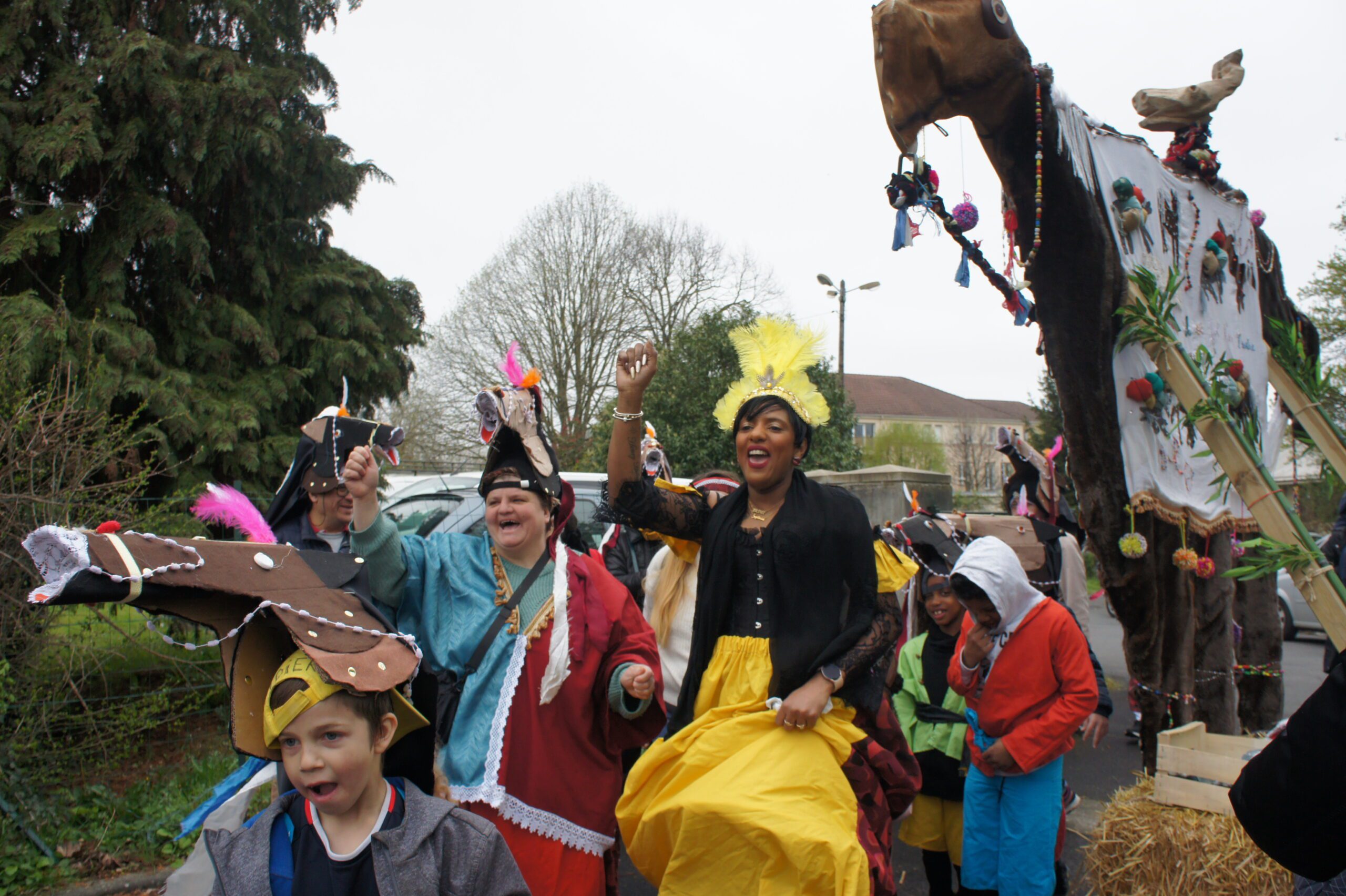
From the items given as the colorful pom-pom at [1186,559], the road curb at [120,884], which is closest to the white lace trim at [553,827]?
the road curb at [120,884]

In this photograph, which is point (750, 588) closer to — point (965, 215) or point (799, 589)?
point (799, 589)

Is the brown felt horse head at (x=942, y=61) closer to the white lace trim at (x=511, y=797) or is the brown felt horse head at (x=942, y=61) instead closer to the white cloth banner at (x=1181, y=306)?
the white cloth banner at (x=1181, y=306)

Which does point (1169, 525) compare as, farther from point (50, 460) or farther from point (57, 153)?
point (57, 153)

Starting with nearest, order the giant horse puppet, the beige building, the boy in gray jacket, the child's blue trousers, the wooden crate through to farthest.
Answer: the boy in gray jacket → the giant horse puppet → the child's blue trousers → the wooden crate → the beige building

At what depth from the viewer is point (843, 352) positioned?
20.3m

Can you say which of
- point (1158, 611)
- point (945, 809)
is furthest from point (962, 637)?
point (1158, 611)

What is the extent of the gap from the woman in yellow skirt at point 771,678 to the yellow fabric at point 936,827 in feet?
3.88

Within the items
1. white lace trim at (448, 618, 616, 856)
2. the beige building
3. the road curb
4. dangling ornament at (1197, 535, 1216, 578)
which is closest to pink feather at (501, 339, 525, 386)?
white lace trim at (448, 618, 616, 856)

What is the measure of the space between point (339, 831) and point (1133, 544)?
3321 mm

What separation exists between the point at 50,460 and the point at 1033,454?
5989mm

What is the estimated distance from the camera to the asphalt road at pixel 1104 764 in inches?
175

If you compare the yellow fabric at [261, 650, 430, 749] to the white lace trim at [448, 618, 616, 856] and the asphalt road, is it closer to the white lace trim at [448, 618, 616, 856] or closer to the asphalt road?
the white lace trim at [448, 618, 616, 856]

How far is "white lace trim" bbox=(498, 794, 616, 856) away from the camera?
2.53 m

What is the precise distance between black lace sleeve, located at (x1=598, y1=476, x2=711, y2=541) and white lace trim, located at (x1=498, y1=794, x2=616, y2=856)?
897 mm
